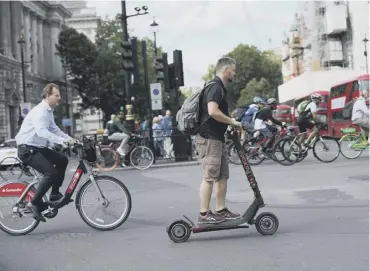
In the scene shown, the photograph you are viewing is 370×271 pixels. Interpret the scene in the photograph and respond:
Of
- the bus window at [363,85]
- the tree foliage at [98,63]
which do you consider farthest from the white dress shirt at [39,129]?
the tree foliage at [98,63]

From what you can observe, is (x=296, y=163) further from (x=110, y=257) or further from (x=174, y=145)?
(x=110, y=257)

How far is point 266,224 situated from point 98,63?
62188 millimetres

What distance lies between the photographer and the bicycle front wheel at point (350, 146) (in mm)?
16312

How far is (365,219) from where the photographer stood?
24.0 ft

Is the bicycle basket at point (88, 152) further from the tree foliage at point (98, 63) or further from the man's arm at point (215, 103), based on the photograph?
the tree foliage at point (98, 63)

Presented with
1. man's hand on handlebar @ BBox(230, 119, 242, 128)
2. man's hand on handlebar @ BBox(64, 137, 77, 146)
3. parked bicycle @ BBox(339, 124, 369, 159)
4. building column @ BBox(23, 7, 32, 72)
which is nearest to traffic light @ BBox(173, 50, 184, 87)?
parked bicycle @ BBox(339, 124, 369, 159)

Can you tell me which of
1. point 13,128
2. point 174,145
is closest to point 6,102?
point 13,128

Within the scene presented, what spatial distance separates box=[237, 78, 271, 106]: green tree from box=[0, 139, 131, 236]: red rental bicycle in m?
84.5

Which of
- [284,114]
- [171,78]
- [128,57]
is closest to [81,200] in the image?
[171,78]

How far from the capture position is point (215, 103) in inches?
250

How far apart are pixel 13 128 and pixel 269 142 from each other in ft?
172

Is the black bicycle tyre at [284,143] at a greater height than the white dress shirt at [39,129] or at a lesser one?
lesser

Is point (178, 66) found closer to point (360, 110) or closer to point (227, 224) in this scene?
point (360, 110)

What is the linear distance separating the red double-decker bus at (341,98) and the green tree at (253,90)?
55.9 metres
